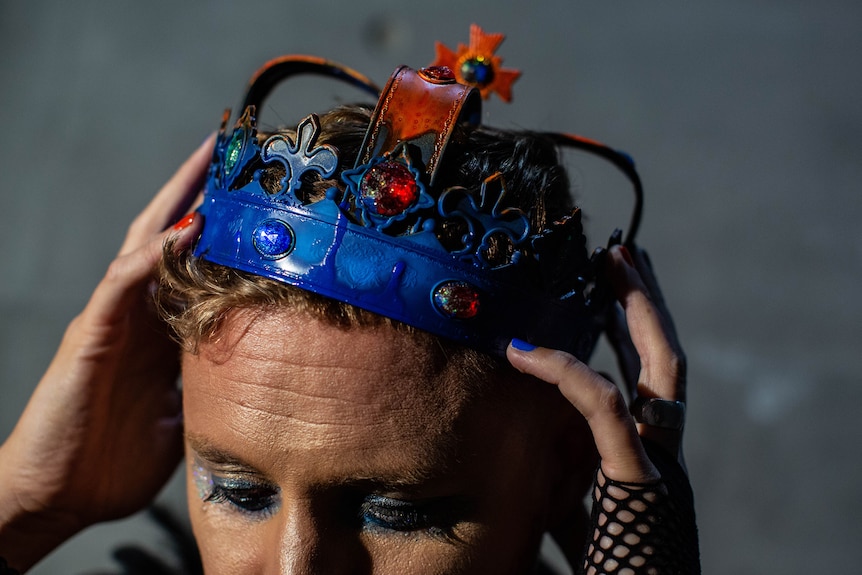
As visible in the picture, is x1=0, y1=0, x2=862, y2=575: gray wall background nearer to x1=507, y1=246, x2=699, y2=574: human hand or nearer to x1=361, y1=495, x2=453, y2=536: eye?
x1=507, y1=246, x2=699, y2=574: human hand

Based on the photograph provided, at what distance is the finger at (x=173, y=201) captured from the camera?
1.75 m

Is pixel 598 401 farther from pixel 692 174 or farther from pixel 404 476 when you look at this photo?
pixel 692 174

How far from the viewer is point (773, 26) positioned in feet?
7.34

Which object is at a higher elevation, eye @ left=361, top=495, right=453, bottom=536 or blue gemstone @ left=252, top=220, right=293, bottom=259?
blue gemstone @ left=252, top=220, right=293, bottom=259

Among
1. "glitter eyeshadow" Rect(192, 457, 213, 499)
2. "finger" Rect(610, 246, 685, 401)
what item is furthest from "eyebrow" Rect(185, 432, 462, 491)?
"finger" Rect(610, 246, 685, 401)

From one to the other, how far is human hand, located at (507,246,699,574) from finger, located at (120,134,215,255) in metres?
0.93

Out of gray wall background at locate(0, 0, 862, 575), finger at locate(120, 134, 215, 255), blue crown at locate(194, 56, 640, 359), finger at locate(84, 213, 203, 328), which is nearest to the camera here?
blue crown at locate(194, 56, 640, 359)

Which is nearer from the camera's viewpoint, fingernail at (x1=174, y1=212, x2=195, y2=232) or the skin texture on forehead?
the skin texture on forehead

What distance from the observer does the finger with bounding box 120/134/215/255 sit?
5.73 feet

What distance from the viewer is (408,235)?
1.13 meters

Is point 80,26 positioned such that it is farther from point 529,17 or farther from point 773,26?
point 773,26

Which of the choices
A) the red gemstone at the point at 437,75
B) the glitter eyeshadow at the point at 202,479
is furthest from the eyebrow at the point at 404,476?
the red gemstone at the point at 437,75

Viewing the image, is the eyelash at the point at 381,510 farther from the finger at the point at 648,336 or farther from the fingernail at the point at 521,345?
the finger at the point at 648,336

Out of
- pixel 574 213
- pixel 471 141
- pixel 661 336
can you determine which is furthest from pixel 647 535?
pixel 471 141
